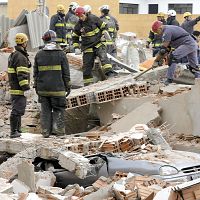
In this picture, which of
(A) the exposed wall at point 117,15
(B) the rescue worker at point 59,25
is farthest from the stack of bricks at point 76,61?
(A) the exposed wall at point 117,15

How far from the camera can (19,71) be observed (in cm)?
943

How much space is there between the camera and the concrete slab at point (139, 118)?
9789mm

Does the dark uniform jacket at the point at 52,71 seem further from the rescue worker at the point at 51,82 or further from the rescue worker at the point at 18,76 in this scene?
the rescue worker at the point at 18,76

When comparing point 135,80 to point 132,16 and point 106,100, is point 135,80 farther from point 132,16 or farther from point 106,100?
point 132,16

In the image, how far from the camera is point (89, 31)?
12562 mm

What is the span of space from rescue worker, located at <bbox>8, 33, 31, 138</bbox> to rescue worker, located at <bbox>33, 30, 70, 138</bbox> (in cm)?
20

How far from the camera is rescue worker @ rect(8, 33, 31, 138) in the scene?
372 inches

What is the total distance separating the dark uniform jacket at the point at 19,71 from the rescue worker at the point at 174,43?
3.13 metres

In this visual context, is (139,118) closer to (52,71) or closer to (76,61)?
(52,71)

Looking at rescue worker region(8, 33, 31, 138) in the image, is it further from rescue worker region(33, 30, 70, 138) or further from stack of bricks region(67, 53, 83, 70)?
stack of bricks region(67, 53, 83, 70)

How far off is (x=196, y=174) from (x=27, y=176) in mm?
2039

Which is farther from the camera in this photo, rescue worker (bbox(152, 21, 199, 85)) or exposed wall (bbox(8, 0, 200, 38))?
exposed wall (bbox(8, 0, 200, 38))

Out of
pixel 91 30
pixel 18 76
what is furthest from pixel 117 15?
pixel 18 76

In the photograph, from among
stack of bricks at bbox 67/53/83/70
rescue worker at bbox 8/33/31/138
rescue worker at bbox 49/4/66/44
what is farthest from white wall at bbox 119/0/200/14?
rescue worker at bbox 8/33/31/138
